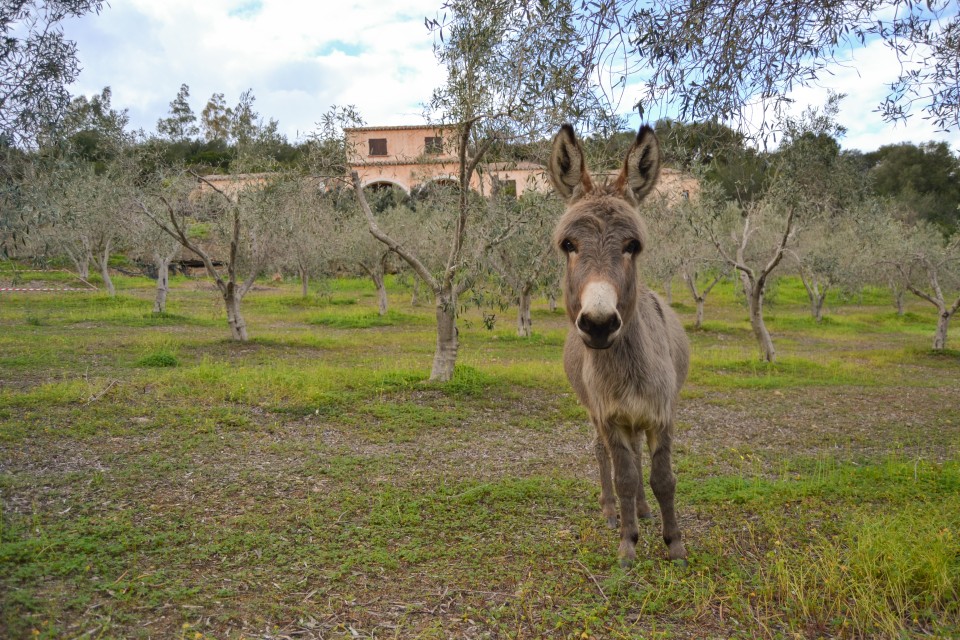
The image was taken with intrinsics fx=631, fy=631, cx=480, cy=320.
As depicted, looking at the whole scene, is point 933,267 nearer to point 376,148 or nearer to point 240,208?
point 376,148

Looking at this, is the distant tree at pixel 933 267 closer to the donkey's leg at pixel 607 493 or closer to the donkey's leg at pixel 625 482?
the donkey's leg at pixel 607 493

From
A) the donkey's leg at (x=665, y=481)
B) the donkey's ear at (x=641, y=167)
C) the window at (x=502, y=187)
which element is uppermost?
the window at (x=502, y=187)

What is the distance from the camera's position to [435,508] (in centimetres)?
612

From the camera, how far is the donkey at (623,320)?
3.90 metres

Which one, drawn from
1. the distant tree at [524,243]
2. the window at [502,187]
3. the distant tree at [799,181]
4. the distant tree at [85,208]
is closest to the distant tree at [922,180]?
the distant tree at [799,181]

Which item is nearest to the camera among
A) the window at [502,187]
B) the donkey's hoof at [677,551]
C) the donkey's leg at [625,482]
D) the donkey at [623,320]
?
the donkey at [623,320]

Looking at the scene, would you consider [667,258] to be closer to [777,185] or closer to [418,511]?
[777,185]

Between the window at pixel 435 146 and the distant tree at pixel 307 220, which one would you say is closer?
the window at pixel 435 146

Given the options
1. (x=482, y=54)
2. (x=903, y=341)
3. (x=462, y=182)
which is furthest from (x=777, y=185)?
(x=903, y=341)

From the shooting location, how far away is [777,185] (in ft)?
52.2

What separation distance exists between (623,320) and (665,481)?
1394 millimetres

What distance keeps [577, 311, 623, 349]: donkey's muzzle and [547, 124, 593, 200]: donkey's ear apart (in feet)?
4.47

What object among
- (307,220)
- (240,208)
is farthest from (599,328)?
(240,208)

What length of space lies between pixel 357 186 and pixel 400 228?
61.5ft
